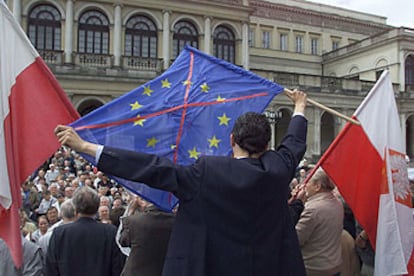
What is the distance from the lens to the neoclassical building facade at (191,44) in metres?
25.8

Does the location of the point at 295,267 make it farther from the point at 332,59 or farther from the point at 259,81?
the point at 332,59

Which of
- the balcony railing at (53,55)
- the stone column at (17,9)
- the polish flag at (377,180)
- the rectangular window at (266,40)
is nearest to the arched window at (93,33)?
the balcony railing at (53,55)

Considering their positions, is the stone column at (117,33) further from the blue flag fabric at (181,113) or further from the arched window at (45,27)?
the blue flag fabric at (181,113)

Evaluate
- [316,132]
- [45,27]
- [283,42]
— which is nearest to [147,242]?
[45,27]

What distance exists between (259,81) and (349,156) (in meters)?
1.13

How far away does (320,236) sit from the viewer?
13.4 feet

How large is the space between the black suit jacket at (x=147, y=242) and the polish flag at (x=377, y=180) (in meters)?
1.59

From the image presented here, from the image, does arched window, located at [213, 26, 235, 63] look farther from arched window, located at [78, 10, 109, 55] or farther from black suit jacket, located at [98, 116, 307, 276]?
black suit jacket, located at [98, 116, 307, 276]

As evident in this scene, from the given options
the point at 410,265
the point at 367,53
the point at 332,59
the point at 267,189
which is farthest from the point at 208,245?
the point at 332,59

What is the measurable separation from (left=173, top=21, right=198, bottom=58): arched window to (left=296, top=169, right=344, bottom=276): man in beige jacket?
85.0 ft

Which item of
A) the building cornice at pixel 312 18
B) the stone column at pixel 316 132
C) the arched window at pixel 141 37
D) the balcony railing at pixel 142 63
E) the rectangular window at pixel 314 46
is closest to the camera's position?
the balcony railing at pixel 142 63

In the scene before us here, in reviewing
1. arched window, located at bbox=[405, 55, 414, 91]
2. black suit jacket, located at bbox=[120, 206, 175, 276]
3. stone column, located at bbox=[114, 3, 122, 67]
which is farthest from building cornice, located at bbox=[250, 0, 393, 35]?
black suit jacket, located at bbox=[120, 206, 175, 276]

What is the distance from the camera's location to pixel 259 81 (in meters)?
4.16

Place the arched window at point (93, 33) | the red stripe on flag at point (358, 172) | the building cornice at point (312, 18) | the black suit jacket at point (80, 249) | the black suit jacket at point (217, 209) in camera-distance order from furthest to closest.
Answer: the building cornice at point (312, 18) < the arched window at point (93, 33) < the red stripe on flag at point (358, 172) < the black suit jacket at point (80, 249) < the black suit jacket at point (217, 209)
